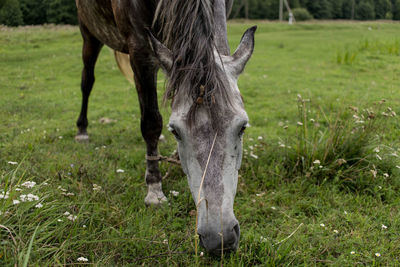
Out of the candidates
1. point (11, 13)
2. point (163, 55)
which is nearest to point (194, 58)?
point (163, 55)

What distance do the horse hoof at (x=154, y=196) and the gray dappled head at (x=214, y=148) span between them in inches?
44.9

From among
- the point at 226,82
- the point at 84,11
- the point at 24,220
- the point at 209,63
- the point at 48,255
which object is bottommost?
the point at 48,255

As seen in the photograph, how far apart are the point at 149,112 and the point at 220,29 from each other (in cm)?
120

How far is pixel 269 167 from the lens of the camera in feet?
11.7

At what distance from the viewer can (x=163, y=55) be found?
82.7 inches

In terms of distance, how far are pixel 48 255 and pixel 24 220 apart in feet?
0.92

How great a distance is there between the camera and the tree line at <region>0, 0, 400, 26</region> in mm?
5113

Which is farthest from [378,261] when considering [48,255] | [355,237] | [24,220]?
[24,220]

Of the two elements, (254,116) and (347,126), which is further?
(254,116)

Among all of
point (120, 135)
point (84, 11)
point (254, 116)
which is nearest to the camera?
point (84, 11)

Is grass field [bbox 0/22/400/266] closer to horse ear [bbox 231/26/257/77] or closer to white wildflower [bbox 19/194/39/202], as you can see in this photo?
white wildflower [bbox 19/194/39/202]

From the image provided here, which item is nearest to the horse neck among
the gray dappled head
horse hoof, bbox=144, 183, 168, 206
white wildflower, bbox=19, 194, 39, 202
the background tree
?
the gray dappled head

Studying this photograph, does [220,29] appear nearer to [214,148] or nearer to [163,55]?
[163,55]

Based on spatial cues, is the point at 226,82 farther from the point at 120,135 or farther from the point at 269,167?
the point at 120,135
